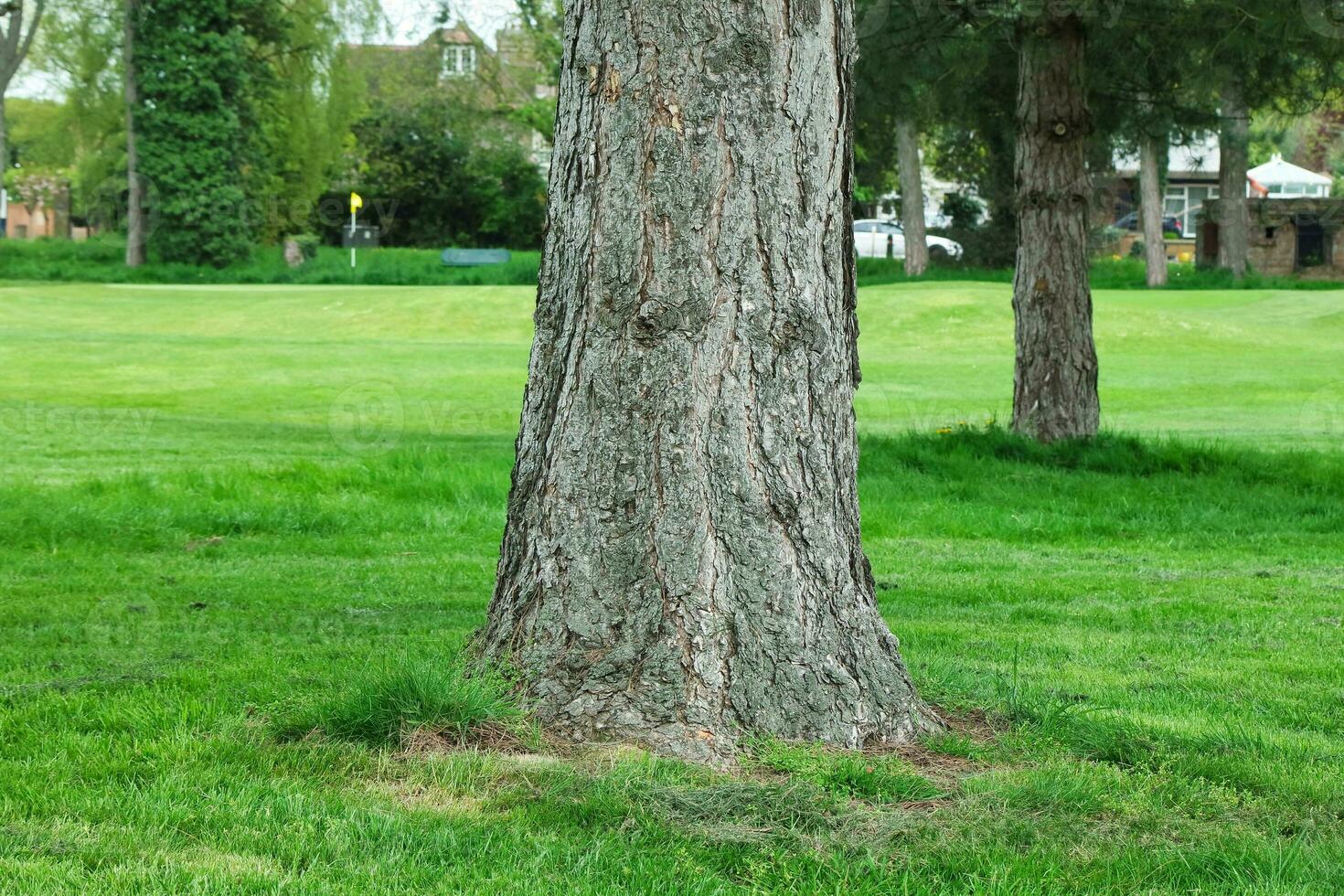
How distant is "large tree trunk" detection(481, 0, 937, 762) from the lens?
3.69 meters

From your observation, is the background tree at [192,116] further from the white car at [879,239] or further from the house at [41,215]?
the white car at [879,239]

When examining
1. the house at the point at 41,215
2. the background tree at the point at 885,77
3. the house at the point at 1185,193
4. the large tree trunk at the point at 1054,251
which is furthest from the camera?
the house at the point at 1185,193

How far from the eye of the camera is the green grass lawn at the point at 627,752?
304 centimetres

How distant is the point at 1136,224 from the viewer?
58062 millimetres

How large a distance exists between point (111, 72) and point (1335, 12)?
3805 centimetres

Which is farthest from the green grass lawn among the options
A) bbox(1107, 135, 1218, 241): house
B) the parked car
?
bbox(1107, 135, 1218, 241): house

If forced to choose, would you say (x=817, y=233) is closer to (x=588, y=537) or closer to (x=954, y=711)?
(x=588, y=537)

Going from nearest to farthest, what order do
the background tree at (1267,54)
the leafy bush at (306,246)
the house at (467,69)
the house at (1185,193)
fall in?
1. the background tree at (1267,54)
2. the leafy bush at (306,246)
3. the house at (467,69)
4. the house at (1185,193)

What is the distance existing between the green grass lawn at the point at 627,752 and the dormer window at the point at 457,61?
3873 cm

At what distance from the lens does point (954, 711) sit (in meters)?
4.20

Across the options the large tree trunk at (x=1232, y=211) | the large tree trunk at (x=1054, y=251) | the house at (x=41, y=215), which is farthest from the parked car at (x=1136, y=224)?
the large tree trunk at (x=1054, y=251)

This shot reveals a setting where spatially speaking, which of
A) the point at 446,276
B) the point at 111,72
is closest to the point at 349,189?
the point at 111,72

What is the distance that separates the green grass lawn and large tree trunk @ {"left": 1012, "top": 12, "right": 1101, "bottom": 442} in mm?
417

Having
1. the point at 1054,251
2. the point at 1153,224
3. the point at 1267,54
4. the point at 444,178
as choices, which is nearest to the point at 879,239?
the point at 444,178
